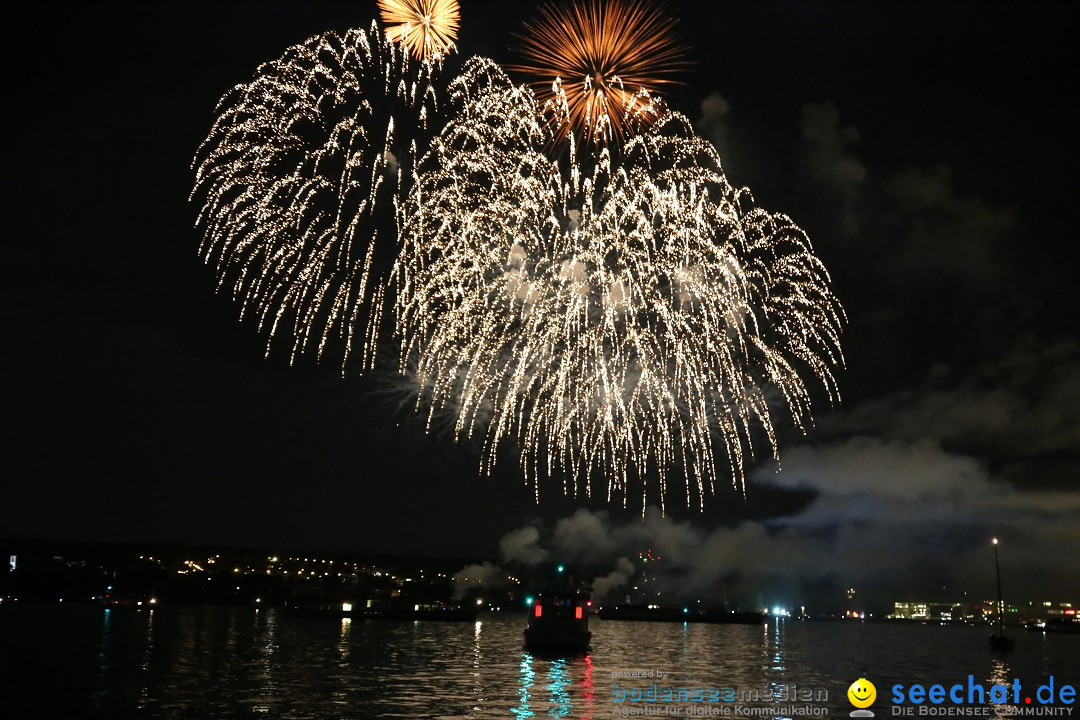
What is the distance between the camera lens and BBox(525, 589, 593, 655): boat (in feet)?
258

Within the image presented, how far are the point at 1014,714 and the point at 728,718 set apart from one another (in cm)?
1543

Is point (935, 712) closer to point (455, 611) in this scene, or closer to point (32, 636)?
point (32, 636)

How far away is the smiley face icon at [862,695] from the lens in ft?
156

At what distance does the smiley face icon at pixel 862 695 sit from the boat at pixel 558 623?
29044 millimetres

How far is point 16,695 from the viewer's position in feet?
143

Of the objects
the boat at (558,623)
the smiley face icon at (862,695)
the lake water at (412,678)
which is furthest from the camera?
the boat at (558,623)

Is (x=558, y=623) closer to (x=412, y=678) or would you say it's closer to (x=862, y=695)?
(x=412, y=678)

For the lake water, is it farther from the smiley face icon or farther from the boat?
the boat

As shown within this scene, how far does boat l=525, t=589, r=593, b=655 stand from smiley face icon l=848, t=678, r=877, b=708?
29.0m

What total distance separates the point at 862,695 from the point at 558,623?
33280 millimetres

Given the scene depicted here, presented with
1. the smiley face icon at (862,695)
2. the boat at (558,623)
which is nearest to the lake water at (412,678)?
the smiley face icon at (862,695)

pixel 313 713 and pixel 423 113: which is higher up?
pixel 423 113

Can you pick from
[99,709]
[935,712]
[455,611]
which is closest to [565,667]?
[935,712]

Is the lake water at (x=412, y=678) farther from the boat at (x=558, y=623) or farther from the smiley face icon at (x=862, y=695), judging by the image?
the boat at (x=558, y=623)
